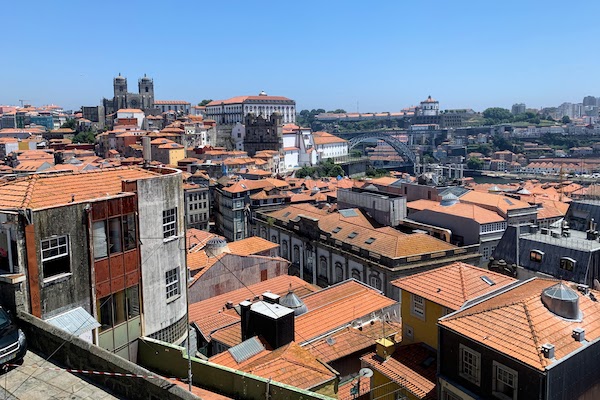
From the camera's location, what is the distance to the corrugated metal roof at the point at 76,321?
11.5m

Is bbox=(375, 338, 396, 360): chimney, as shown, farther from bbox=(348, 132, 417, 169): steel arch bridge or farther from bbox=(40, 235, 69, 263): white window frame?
bbox=(348, 132, 417, 169): steel arch bridge

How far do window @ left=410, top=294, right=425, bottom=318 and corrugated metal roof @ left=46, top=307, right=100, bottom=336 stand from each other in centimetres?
1203

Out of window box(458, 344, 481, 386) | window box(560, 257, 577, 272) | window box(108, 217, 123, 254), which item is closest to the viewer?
window box(108, 217, 123, 254)

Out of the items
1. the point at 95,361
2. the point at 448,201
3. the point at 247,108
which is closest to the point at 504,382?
the point at 95,361

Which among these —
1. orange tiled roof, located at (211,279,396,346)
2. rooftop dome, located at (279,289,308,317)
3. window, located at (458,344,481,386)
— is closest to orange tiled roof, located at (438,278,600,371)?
window, located at (458,344,481,386)

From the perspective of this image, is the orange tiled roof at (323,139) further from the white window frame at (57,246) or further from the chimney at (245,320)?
the white window frame at (57,246)

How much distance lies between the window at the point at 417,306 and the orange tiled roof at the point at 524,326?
9.50 ft

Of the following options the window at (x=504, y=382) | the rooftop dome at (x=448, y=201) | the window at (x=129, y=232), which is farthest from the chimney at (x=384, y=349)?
the rooftop dome at (x=448, y=201)

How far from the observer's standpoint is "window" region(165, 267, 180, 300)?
14.1 meters

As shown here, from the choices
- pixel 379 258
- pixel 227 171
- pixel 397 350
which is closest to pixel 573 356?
pixel 397 350

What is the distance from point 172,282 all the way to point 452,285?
1095 cm

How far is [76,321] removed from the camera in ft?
38.3

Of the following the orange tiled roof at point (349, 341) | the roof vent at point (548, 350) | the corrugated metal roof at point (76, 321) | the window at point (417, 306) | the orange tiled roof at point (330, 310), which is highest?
the corrugated metal roof at point (76, 321)

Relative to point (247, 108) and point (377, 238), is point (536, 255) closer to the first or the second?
point (377, 238)
